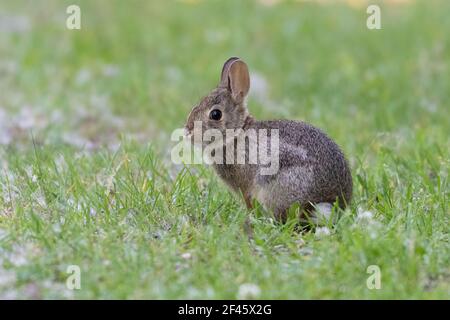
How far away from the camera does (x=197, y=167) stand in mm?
7199

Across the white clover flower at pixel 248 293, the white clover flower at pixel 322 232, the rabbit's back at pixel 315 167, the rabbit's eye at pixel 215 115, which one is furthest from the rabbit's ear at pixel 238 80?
the white clover flower at pixel 248 293

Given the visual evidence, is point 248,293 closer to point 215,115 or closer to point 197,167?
point 215,115

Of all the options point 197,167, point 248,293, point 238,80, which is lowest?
point 248,293

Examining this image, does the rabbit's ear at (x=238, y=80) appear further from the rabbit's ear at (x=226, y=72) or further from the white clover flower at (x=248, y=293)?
the white clover flower at (x=248, y=293)

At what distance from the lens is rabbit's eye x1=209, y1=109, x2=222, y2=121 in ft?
21.2

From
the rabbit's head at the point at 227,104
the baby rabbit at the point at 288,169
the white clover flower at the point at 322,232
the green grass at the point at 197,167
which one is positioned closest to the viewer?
the green grass at the point at 197,167

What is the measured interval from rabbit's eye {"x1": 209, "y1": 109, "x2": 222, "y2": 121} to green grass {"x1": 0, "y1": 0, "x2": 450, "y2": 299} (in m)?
0.44

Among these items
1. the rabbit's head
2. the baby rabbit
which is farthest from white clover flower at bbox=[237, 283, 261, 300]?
the rabbit's head

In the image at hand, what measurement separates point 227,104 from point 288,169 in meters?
0.83

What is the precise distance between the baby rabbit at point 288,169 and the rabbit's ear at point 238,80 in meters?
0.03

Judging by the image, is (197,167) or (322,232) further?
(197,167)

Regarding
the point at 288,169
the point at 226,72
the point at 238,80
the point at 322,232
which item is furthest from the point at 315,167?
the point at 226,72

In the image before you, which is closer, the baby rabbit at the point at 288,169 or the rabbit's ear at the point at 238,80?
the baby rabbit at the point at 288,169

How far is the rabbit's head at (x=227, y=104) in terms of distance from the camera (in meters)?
6.45
